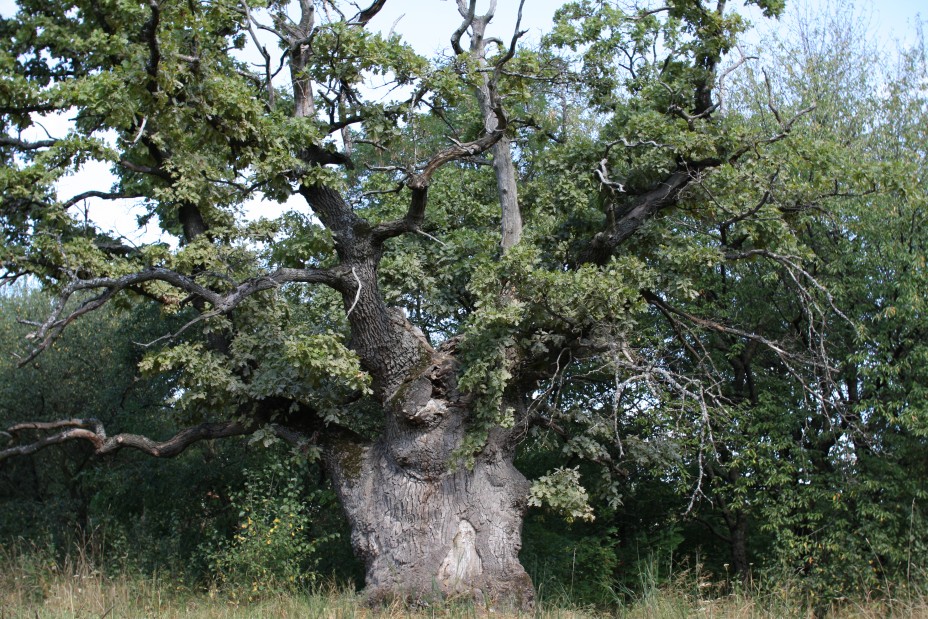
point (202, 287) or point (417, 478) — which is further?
point (417, 478)

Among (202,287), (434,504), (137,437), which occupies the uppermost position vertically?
(202,287)

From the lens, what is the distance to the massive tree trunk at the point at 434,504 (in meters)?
10.5

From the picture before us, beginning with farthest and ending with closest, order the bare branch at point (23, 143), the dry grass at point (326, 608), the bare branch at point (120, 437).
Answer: the bare branch at point (120, 437), the bare branch at point (23, 143), the dry grass at point (326, 608)

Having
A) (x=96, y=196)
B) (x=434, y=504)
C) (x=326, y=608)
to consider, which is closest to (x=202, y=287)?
(x=96, y=196)

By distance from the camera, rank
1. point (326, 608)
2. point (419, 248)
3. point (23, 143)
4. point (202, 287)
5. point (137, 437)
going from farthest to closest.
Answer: point (419, 248), point (137, 437), point (23, 143), point (202, 287), point (326, 608)

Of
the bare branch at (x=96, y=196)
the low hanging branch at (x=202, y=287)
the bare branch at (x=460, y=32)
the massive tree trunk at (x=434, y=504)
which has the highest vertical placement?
the bare branch at (x=460, y=32)

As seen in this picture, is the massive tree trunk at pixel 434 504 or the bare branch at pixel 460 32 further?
the bare branch at pixel 460 32

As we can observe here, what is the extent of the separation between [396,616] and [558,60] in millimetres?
8682

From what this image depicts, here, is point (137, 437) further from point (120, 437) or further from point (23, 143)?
point (23, 143)

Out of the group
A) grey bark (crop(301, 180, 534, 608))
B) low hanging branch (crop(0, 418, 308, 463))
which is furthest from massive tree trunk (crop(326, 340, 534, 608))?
low hanging branch (crop(0, 418, 308, 463))

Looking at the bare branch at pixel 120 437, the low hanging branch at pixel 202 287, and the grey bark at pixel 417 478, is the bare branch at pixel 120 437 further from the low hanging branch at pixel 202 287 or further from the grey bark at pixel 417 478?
the grey bark at pixel 417 478

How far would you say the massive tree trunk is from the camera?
1051 centimetres

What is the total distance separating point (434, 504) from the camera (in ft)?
35.5

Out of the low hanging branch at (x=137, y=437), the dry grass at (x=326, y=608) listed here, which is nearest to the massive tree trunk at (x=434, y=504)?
the dry grass at (x=326, y=608)
